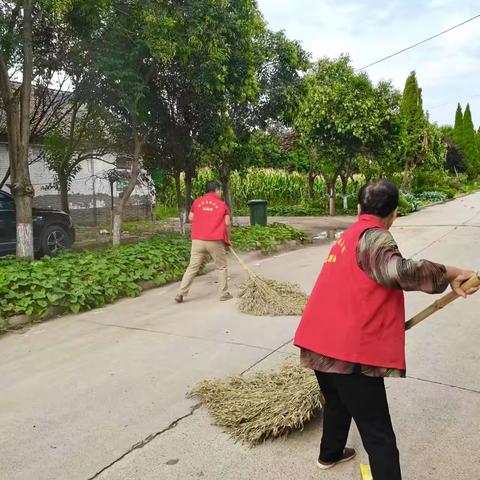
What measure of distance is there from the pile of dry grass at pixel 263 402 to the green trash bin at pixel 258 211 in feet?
36.5

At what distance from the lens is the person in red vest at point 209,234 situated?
6.75 m

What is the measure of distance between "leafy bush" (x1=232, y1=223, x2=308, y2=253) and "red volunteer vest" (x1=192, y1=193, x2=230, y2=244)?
13.3 ft

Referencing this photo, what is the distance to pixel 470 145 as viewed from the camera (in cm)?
4850

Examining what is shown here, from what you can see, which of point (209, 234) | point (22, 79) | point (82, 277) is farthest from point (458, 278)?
point (22, 79)

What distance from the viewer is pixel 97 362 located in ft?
15.2

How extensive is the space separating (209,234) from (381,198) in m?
4.52

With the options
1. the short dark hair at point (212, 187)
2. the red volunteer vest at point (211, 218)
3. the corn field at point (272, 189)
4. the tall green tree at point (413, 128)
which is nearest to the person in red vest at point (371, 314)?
the red volunteer vest at point (211, 218)

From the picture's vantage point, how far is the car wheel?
1034 centimetres

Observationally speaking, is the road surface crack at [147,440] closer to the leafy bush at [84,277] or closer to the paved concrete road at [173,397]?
the paved concrete road at [173,397]

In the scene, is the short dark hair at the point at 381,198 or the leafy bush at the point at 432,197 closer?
the short dark hair at the point at 381,198

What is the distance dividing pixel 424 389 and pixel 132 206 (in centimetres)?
1590

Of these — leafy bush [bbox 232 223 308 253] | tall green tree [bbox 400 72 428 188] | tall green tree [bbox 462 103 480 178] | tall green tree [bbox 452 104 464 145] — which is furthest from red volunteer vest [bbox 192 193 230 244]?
tall green tree [bbox 452 104 464 145]

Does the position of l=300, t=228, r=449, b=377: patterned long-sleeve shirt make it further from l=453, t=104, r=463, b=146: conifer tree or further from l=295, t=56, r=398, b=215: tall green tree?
l=453, t=104, r=463, b=146: conifer tree

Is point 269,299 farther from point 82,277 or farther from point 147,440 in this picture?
point 147,440
